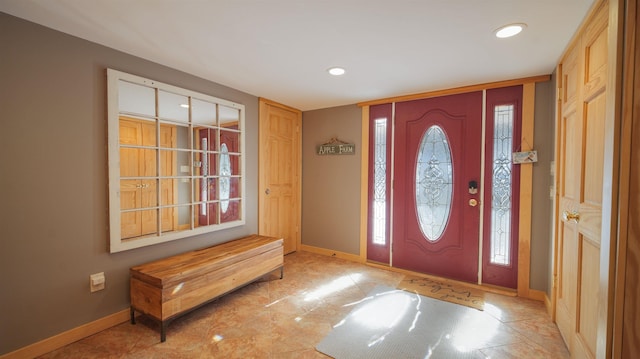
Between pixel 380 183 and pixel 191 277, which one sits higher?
pixel 380 183

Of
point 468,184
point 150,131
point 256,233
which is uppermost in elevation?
point 150,131

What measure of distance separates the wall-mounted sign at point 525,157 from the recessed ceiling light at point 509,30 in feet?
4.32

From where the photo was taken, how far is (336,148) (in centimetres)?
391

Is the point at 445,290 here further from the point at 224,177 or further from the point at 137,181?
the point at 137,181

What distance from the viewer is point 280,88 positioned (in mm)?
3131

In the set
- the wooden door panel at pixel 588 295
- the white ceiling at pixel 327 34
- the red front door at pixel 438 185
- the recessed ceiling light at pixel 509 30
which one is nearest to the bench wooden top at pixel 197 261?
the red front door at pixel 438 185

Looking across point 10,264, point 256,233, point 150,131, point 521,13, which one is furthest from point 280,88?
point 10,264

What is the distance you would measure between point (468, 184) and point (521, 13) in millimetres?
1830

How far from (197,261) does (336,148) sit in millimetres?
2392

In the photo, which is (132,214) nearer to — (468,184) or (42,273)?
(42,273)

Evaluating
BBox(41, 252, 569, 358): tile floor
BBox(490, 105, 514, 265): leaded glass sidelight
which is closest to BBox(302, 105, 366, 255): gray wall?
BBox(41, 252, 569, 358): tile floor

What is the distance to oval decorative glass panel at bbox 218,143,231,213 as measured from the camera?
10.0 feet

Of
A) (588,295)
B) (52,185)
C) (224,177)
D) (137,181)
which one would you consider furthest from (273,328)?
(588,295)

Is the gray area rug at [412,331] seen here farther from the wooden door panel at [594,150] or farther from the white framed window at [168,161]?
the white framed window at [168,161]
